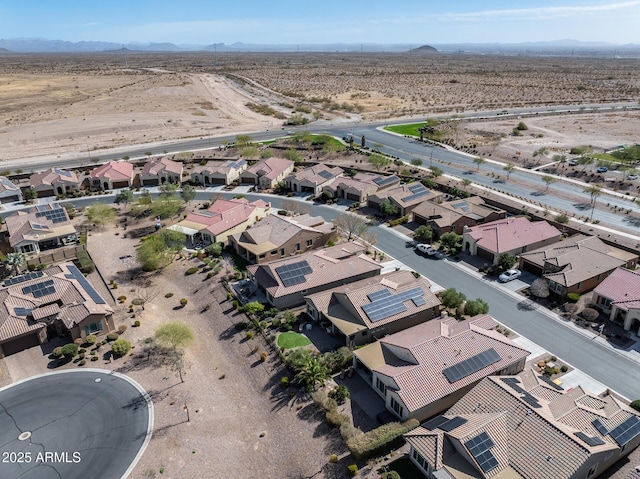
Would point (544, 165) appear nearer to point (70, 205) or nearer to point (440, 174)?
point (440, 174)

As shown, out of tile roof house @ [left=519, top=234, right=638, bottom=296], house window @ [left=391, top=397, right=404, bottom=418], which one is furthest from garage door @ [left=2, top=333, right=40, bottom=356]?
tile roof house @ [left=519, top=234, right=638, bottom=296]

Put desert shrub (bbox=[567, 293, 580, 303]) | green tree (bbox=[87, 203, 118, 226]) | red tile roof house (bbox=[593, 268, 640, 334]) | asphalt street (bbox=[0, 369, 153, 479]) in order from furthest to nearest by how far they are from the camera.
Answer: green tree (bbox=[87, 203, 118, 226])
desert shrub (bbox=[567, 293, 580, 303])
red tile roof house (bbox=[593, 268, 640, 334])
asphalt street (bbox=[0, 369, 153, 479])

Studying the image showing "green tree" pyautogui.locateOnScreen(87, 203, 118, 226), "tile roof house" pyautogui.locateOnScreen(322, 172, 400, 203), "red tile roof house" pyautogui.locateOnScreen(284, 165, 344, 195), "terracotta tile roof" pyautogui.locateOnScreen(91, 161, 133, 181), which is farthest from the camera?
"terracotta tile roof" pyautogui.locateOnScreen(91, 161, 133, 181)

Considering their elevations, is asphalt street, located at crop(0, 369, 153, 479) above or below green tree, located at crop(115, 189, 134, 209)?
below

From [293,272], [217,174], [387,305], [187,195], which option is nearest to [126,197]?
[187,195]

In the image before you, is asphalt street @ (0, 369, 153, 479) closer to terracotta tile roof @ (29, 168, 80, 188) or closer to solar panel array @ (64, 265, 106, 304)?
solar panel array @ (64, 265, 106, 304)

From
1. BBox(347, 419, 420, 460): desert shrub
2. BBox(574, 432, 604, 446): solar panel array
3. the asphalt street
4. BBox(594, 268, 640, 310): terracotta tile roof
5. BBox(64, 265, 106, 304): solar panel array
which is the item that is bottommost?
the asphalt street

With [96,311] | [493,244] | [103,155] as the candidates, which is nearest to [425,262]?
[493,244]

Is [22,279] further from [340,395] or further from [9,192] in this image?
[9,192]
